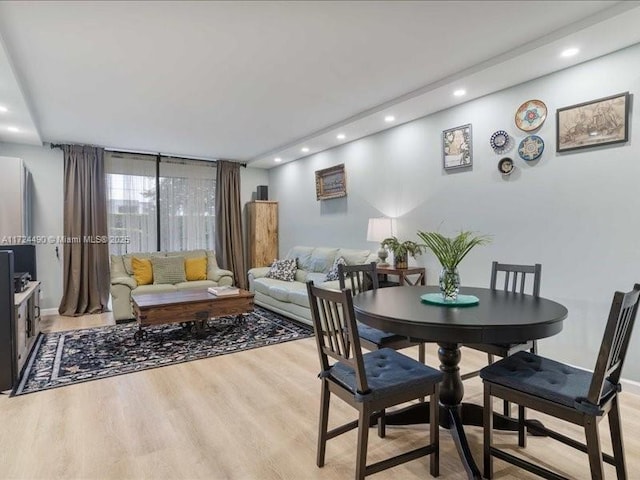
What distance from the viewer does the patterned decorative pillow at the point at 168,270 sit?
5.38 m

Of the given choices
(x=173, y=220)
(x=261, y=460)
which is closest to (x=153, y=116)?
(x=173, y=220)

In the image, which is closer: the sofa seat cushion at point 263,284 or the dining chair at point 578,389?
the dining chair at point 578,389

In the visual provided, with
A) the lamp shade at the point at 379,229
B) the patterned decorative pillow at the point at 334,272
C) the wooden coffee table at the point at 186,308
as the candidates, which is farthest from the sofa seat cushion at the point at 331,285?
the wooden coffee table at the point at 186,308

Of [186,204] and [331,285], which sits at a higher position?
[186,204]

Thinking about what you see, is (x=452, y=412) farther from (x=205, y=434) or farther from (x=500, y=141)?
(x=500, y=141)

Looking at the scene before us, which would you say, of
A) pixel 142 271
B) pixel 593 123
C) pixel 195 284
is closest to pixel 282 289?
pixel 195 284

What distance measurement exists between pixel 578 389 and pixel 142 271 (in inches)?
205

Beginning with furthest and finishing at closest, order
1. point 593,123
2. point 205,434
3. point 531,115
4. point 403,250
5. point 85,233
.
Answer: point 85,233
point 403,250
point 531,115
point 593,123
point 205,434

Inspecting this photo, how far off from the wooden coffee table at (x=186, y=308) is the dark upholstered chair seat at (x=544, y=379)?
3060 millimetres

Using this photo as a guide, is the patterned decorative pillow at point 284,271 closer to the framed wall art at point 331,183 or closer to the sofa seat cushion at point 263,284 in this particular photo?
the sofa seat cushion at point 263,284

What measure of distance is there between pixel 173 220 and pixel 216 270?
49.5 inches

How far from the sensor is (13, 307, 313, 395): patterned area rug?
10.3 feet

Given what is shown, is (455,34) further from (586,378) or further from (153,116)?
(153,116)

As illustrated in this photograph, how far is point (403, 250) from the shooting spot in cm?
416
